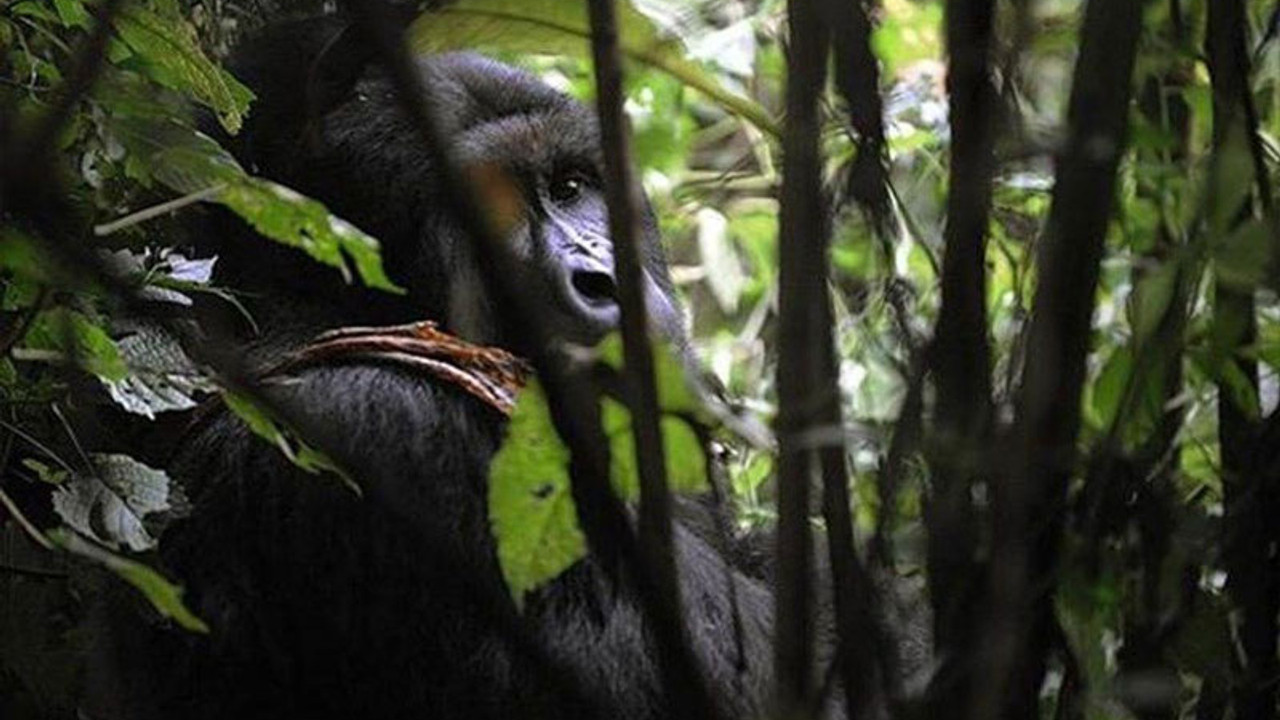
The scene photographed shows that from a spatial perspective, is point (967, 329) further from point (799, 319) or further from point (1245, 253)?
point (1245, 253)

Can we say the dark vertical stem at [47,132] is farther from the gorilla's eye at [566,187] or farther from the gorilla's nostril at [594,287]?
the gorilla's eye at [566,187]

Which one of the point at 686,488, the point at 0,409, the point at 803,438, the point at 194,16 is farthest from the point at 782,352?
the point at 194,16

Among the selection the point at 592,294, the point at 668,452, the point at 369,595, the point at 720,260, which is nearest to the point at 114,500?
the point at 369,595

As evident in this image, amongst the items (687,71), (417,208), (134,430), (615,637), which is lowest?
(615,637)

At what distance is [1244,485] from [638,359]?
1.29ft

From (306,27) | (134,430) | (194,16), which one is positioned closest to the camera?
(134,430)

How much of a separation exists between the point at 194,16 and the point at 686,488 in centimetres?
135

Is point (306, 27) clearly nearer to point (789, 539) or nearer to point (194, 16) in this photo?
point (194, 16)

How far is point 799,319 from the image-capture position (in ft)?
2.72

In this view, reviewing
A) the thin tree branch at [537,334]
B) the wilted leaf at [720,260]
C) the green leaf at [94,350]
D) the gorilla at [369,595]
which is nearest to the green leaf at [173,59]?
the gorilla at [369,595]

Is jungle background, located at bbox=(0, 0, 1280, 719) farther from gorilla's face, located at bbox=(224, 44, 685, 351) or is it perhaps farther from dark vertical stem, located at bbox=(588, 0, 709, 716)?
gorilla's face, located at bbox=(224, 44, 685, 351)

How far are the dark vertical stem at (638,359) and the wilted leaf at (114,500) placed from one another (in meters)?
0.83

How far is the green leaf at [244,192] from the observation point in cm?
130

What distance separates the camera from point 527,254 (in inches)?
88.3
